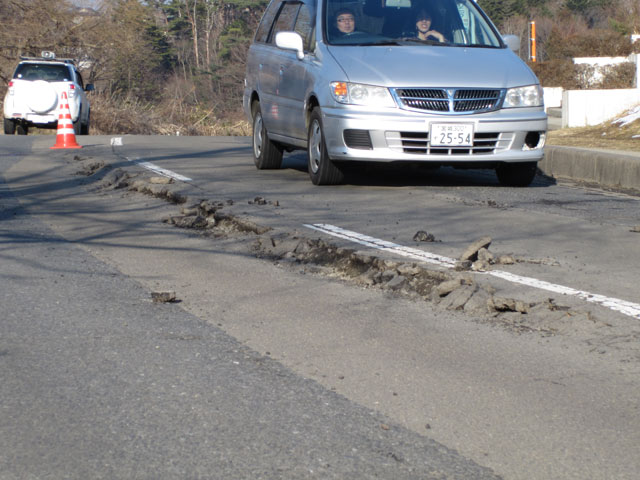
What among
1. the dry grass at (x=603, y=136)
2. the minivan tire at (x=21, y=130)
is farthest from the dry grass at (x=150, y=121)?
the dry grass at (x=603, y=136)

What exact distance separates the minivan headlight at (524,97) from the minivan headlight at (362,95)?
1117 mm

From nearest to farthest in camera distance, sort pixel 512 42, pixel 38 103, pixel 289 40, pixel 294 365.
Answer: pixel 294 365 < pixel 289 40 < pixel 512 42 < pixel 38 103

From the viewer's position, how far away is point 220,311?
4.89 meters

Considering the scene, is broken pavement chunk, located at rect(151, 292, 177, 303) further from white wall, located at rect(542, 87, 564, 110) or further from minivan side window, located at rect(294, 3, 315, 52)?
white wall, located at rect(542, 87, 564, 110)

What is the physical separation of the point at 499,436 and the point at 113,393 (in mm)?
1411

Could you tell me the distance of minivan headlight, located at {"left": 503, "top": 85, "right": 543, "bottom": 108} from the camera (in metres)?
9.08

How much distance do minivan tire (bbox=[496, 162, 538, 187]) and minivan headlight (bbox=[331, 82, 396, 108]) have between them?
1.48 meters

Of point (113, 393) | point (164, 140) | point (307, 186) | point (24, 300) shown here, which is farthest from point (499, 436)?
point (164, 140)

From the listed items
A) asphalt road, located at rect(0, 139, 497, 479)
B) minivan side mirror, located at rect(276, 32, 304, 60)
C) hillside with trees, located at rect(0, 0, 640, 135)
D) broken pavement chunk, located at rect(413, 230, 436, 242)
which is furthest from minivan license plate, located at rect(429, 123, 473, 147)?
hillside with trees, located at rect(0, 0, 640, 135)

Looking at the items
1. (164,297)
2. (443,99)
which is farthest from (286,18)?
(164,297)

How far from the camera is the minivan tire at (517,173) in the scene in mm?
9586

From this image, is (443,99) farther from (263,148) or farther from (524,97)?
(263,148)

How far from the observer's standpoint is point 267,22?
11562 millimetres

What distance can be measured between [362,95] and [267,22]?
313 cm
